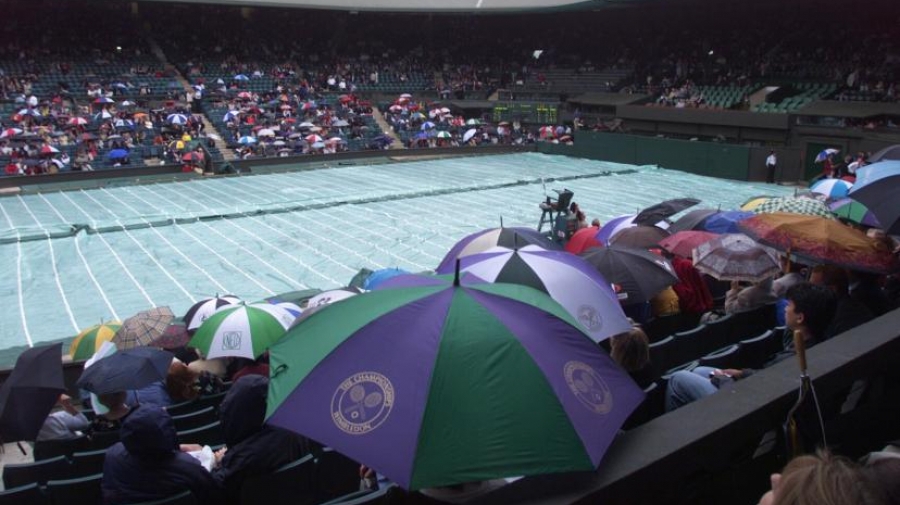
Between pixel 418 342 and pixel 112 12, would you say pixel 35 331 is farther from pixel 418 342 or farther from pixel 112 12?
pixel 112 12

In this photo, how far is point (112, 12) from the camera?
153 feet

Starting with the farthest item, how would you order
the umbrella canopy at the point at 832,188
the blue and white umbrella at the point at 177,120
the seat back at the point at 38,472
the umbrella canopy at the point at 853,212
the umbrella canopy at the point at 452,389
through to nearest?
the blue and white umbrella at the point at 177,120, the umbrella canopy at the point at 832,188, the umbrella canopy at the point at 853,212, the seat back at the point at 38,472, the umbrella canopy at the point at 452,389

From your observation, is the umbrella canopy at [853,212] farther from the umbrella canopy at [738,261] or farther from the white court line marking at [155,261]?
the white court line marking at [155,261]

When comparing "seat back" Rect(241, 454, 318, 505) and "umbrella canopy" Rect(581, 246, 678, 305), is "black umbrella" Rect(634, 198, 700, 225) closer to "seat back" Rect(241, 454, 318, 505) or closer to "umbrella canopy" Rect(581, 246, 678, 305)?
"umbrella canopy" Rect(581, 246, 678, 305)

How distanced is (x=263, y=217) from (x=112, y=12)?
→ 3523cm

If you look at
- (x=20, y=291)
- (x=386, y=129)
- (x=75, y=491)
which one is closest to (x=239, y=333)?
(x=75, y=491)

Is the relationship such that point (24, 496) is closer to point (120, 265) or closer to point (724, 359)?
point (724, 359)

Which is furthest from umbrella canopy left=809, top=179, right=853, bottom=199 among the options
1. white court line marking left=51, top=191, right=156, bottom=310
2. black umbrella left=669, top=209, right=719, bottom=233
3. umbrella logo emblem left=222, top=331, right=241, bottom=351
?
white court line marking left=51, top=191, right=156, bottom=310

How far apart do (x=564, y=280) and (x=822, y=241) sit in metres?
2.33

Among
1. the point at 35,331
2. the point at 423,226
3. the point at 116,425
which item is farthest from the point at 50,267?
the point at 116,425

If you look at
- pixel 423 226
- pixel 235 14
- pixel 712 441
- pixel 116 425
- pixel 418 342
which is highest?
pixel 235 14

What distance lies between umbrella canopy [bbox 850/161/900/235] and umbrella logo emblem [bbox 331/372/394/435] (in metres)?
5.15

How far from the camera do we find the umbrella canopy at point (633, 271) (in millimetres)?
7051

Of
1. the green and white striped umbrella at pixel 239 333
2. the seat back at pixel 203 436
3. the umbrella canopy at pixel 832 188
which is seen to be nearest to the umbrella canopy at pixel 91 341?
the green and white striped umbrella at pixel 239 333
